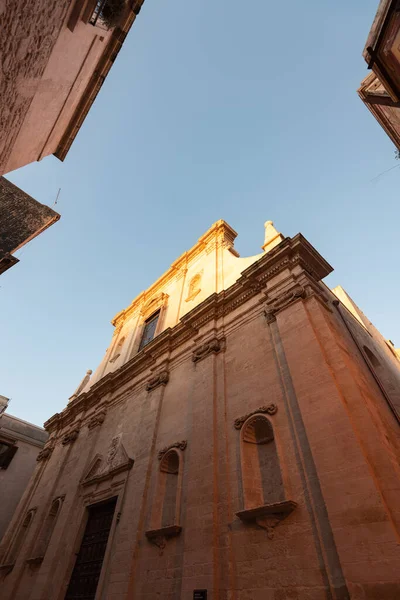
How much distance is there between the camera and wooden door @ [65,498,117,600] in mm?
8070

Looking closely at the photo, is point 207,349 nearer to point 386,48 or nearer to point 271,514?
point 271,514

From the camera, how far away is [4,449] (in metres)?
19.6

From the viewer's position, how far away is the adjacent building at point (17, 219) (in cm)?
1336

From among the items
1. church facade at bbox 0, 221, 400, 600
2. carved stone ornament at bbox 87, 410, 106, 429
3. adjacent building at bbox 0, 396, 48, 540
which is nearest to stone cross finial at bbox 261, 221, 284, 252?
church facade at bbox 0, 221, 400, 600

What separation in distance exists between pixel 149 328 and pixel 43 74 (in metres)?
12.0

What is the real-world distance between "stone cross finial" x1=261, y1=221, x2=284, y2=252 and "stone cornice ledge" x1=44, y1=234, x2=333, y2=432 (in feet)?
4.76

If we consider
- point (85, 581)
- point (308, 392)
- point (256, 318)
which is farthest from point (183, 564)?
point (256, 318)

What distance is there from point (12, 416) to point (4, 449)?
2.59 metres

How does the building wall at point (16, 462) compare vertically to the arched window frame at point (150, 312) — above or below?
below

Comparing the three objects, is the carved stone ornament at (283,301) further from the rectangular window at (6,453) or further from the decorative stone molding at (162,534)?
the rectangular window at (6,453)

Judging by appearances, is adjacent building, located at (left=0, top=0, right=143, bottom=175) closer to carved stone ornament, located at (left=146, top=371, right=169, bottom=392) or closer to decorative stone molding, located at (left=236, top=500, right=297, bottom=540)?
decorative stone molding, located at (left=236, top=500, right=297, bottom=540)

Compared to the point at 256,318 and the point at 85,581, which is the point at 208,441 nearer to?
the point at 256,318

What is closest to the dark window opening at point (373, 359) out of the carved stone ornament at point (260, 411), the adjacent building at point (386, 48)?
the carved stone ornament at point (260, 411)

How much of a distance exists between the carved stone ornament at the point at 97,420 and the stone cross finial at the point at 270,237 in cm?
922
